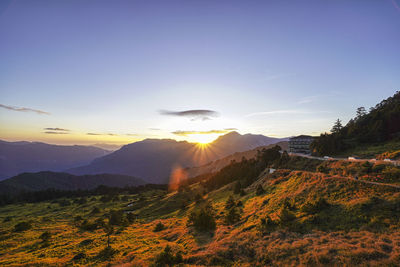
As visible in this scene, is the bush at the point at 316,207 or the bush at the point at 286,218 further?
the bush at the point at 316,207

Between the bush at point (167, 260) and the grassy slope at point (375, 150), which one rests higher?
the grassy slope at point (375, 150)

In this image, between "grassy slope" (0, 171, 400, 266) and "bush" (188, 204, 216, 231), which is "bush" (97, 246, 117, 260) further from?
"bush" (188, 204, 216, 231)

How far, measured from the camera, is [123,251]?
33.4 metres

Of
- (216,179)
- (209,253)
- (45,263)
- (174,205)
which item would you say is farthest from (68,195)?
(209,253)

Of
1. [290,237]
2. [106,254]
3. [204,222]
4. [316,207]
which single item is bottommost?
[106,254]

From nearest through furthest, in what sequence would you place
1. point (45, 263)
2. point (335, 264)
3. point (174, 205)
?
point (335, 264)
point (45, 263)
point (174, 205)

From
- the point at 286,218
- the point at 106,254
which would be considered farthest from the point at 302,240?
the point at 106,254

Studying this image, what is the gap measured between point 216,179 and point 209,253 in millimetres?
85354

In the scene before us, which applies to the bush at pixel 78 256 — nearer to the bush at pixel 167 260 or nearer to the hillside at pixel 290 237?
the hillside at pixel 290 237

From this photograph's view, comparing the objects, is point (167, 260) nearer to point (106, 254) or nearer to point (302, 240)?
point (106, 254)

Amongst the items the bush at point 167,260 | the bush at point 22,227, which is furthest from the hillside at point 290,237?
the bush at point 22,227

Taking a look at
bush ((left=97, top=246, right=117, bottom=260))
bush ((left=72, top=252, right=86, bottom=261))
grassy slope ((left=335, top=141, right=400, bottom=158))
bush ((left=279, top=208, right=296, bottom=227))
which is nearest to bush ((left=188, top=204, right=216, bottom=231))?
bush ((left=279, top=208, right=296, bottom=227))

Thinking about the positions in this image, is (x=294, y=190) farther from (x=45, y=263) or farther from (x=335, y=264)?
(x=45, y=263)

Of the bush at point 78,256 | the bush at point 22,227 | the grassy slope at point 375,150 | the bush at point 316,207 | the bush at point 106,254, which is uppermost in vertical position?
the grassy slope at point 375,150
